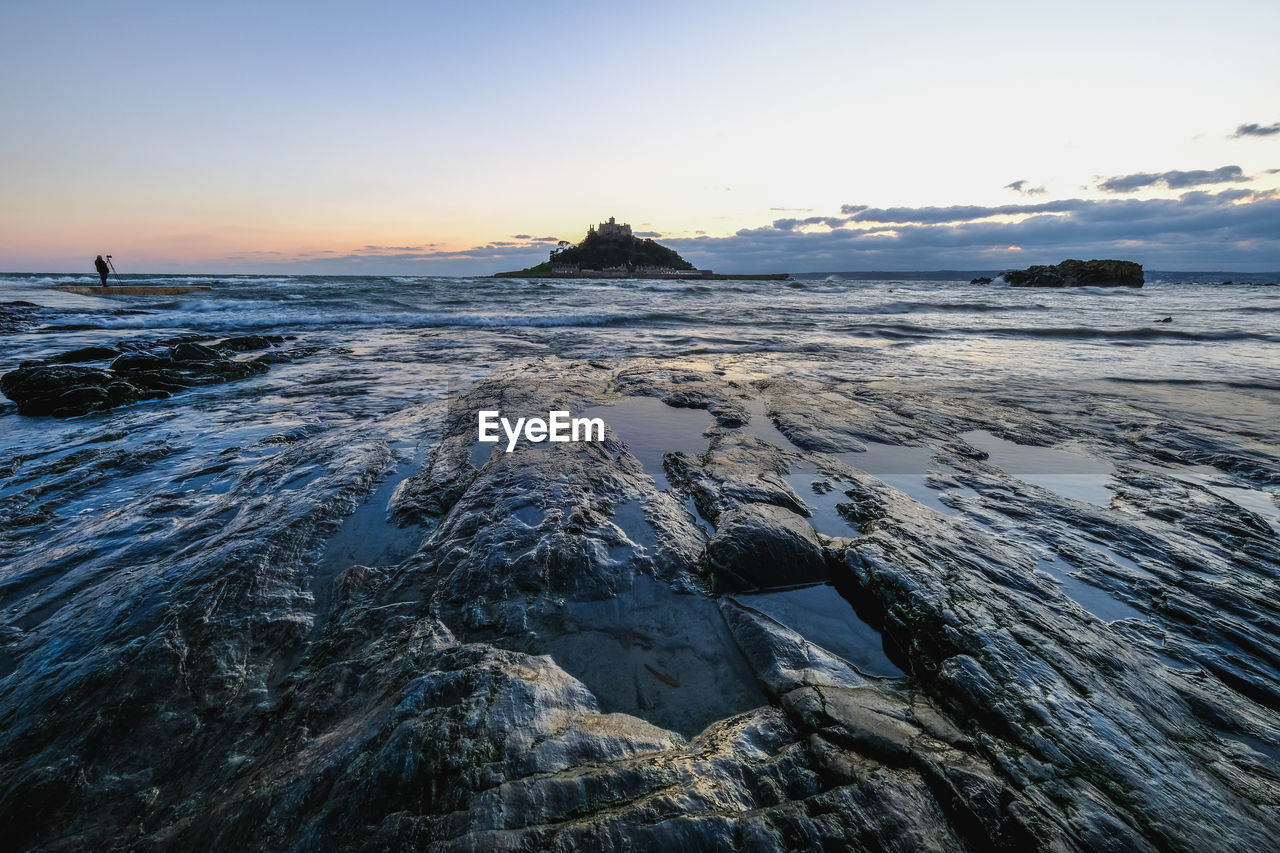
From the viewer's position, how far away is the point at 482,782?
61.6 inches

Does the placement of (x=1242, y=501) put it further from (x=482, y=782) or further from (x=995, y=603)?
(x=482, y=782)

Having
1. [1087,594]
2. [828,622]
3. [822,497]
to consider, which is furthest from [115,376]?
[1087,594]

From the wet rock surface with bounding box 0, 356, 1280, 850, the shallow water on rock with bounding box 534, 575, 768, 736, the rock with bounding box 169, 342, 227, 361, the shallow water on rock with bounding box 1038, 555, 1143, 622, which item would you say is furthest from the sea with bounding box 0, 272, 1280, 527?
the shallow water on rock with bounding box 1038, 555, 1143, 622

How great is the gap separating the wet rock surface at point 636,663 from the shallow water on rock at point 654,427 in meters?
0.50

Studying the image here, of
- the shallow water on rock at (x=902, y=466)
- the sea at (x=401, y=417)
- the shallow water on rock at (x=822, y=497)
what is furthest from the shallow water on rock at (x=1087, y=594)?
the shallow water on rock at (x=822, y=497)

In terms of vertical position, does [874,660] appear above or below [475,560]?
below

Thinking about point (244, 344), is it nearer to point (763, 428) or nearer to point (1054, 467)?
point (763, 428)

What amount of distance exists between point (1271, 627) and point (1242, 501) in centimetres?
216

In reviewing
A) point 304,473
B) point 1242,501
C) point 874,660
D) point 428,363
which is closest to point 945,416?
point 1242,501

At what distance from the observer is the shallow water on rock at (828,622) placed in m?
2.33

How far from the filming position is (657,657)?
2.36 m

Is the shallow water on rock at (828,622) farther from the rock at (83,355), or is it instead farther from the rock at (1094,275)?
the rock at (1094,275)

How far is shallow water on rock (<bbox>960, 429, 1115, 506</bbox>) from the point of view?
13.6 feet

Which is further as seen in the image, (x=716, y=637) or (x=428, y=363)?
(x=428, y=363)
